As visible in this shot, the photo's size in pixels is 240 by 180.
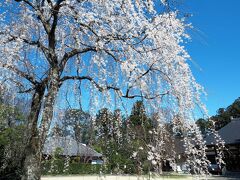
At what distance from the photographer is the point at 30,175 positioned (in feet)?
11.4

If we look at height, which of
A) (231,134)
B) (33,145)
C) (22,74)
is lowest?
(33,145)

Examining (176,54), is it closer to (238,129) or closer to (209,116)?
(209,116)

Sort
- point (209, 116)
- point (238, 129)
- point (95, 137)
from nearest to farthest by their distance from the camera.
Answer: point (209, 116), point (95, 137), point (238, 129)

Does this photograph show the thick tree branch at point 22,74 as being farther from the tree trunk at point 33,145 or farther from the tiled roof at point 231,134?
the tiled roof at point 231,134

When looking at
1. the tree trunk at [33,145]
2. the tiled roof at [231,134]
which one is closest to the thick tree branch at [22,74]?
the tree trunk at [33,145]

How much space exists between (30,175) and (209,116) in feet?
6.62

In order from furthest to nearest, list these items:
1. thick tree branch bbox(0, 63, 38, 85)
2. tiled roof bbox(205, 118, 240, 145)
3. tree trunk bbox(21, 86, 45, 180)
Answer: tiled roof bbox(205, 118, 240, 145) < thick tree branch bbox(0, 63, 38, 85) < tree trunk bbox(21, 86, 45, 180)

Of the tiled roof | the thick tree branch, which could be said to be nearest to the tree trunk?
the thick tree branch

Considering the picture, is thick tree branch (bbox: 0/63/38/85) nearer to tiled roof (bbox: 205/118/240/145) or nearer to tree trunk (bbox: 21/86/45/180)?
tree trunk (bbox: 21/86/45/180)

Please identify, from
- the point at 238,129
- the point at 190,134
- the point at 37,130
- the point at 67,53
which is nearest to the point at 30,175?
the point at 37,130

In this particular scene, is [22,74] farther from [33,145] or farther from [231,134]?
[231,134]

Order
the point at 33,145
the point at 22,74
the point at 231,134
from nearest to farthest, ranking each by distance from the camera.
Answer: the point at 33,145 < the point at 22,74 < the point at 231,134

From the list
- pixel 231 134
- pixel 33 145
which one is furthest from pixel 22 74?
pixel 231 134

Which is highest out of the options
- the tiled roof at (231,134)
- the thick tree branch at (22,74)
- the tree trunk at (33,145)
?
the tiled roof at (231,134)
